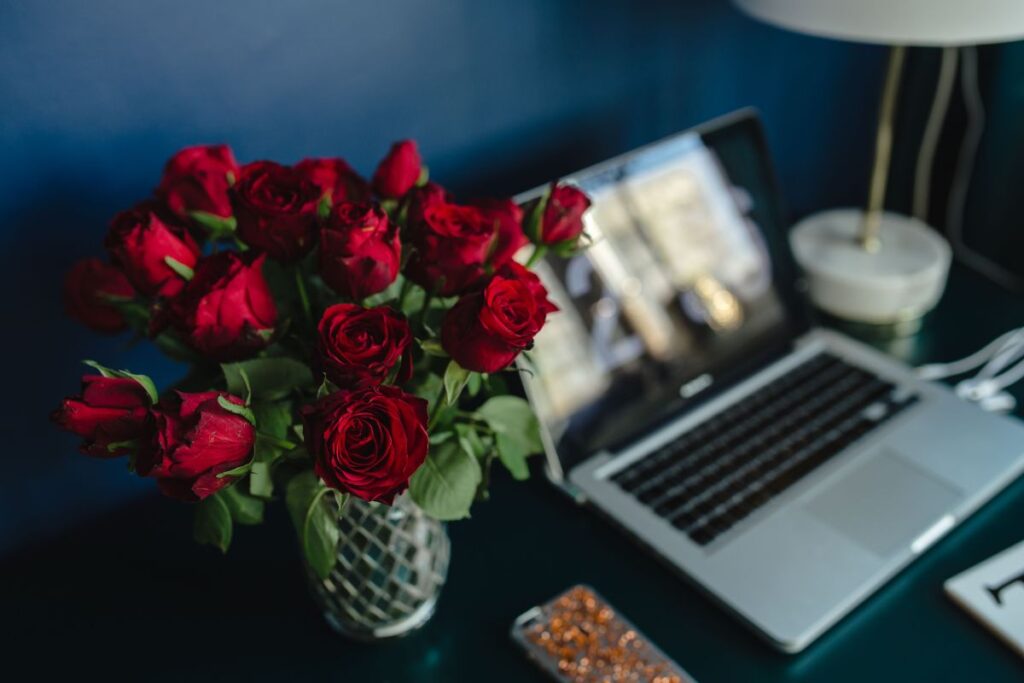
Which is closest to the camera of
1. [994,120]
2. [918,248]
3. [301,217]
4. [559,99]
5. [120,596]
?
[301,217]

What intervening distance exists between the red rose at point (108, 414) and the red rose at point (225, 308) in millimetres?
56

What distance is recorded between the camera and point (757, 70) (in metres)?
1.27

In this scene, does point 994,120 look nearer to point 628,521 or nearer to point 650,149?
point 650,149

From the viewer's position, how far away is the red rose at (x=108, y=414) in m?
0.56

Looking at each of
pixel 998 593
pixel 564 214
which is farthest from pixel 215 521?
pixel 998 593

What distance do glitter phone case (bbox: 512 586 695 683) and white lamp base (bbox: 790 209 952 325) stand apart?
0.59m

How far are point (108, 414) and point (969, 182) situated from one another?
1.31 meters

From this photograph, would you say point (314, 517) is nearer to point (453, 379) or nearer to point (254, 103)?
point (453, 379)

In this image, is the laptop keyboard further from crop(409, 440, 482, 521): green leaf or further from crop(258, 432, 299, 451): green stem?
crop(258, 432, 299, 451): green stem

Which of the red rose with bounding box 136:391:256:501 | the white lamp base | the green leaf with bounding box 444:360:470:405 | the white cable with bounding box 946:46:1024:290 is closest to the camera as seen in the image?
the red rose with bounding box 136:391:256:501

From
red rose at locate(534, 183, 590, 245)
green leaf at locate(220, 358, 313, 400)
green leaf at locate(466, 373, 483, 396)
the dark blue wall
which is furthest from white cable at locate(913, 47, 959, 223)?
green leaf at locate(220, 358, 313, 400)

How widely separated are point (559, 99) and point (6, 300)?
0.62m

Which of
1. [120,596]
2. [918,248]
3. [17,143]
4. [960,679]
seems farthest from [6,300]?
[918,248]

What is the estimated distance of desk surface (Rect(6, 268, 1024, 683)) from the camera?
0.78m
